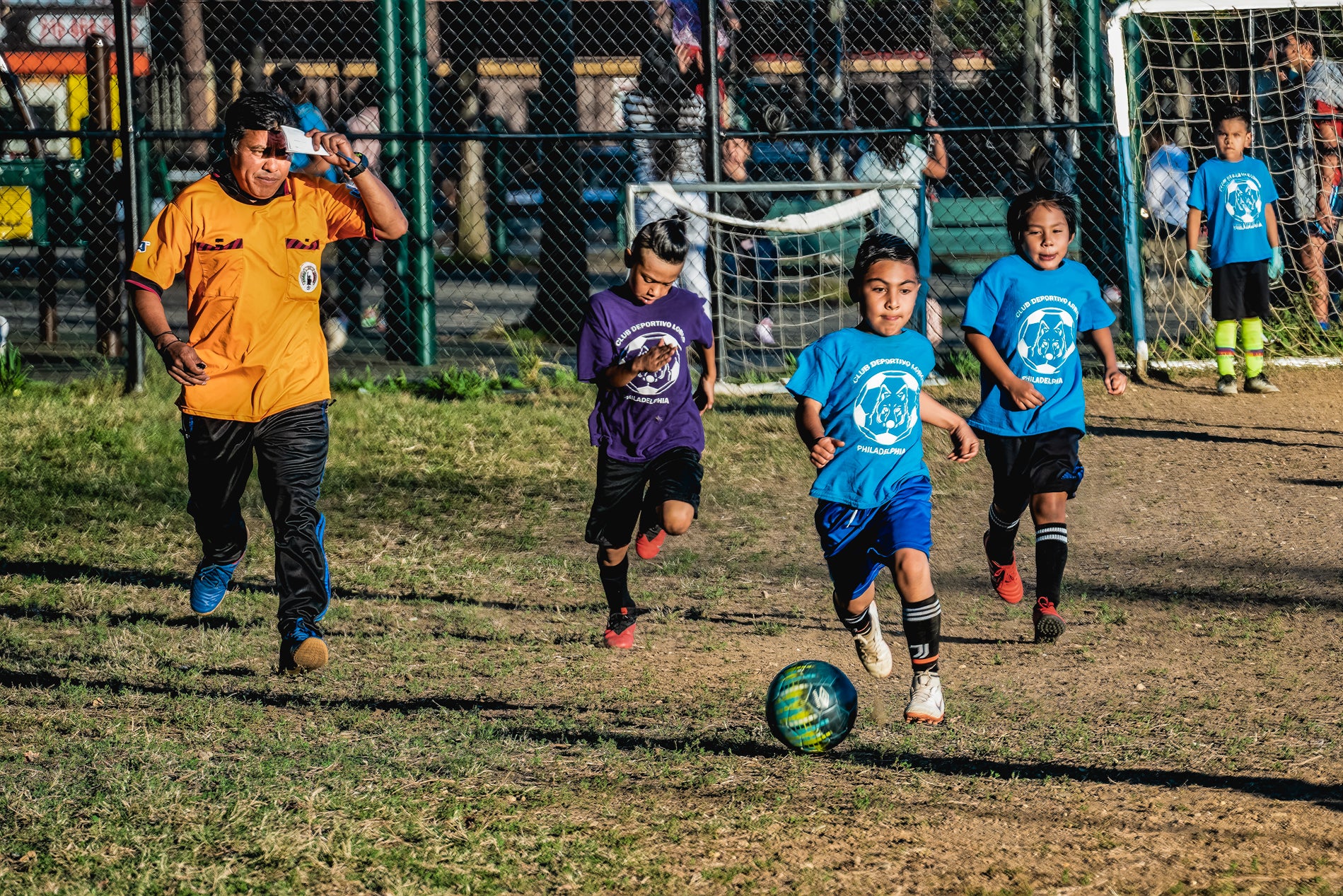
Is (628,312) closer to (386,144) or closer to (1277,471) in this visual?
(1277,471)

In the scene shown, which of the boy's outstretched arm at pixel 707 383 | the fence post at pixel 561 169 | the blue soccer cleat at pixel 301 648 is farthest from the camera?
the fence post at pixel 561 169

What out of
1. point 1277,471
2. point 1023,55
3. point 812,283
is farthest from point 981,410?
point 1023,55

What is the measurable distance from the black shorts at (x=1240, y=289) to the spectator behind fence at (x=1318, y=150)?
1814mm

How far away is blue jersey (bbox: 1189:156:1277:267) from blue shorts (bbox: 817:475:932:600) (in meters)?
5.63

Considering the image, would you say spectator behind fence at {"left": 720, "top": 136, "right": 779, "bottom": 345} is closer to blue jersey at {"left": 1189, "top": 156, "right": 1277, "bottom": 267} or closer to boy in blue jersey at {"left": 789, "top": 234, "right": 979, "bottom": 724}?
blue jersey at {"left": 1189, "top": 156, "right": 1277, "bottom": 267}

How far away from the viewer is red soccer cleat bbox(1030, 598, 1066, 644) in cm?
549

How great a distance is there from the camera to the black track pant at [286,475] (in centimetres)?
517

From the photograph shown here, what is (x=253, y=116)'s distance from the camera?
15.9 feet

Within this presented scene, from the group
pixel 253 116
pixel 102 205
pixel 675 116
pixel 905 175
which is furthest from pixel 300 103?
pixel 253 116

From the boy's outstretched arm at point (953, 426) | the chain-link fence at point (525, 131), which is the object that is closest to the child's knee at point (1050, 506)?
the boy's outstretched arm at point (953, 426)

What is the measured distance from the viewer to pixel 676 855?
3.45 metres

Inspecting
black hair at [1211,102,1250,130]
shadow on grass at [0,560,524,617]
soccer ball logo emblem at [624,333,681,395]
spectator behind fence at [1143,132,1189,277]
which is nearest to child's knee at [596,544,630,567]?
soccer ball logo emblem at [624,333,681,395]

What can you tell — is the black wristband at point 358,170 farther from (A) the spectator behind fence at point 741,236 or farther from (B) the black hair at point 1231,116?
(B) the black hair at point 1231,116

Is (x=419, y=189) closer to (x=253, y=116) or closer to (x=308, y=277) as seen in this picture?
(x=308, y=277)
